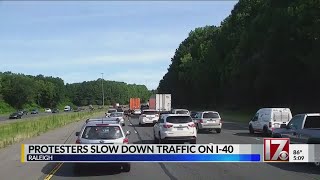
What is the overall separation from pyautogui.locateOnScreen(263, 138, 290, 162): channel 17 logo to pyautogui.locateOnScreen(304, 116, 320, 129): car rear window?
234 inches

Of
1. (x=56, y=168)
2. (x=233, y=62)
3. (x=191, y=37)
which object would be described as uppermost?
(x=191, y=37)

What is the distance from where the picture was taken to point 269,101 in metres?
73.3

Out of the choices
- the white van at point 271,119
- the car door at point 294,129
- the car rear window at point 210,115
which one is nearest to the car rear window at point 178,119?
the car door at point 294,129

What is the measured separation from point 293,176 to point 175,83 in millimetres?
130433

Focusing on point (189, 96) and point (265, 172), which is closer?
point (265, 172)

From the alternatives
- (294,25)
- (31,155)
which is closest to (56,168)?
(31,155)

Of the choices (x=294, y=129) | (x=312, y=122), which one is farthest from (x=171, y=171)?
(x=312, y=122)

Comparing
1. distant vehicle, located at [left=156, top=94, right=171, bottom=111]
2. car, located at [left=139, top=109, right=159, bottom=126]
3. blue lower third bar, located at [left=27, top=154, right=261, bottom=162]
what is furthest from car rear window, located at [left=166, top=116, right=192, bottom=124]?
distant vehicle, located at [left=156, top=94, right=171, bottom=111]

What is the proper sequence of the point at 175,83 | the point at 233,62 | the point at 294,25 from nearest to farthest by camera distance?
1. the point at 294,25
2. the point at 233,62
3. the point at 175,83

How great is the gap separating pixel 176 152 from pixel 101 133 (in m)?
3.34

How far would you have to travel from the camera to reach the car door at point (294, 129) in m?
16.6

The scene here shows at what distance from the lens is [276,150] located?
11148mm

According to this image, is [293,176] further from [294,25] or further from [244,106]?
[244,106]

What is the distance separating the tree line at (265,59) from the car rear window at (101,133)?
36.6 meters
